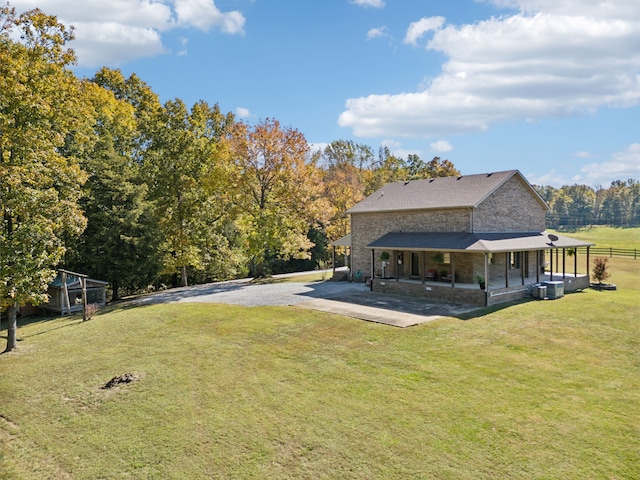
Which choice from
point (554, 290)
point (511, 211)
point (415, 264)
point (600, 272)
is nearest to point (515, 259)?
point (511, 211)

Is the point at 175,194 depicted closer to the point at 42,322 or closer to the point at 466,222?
the point at 42,322

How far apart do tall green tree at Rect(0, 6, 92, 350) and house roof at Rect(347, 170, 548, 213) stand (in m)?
17.9

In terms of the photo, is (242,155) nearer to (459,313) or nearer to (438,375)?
Answer: (459,313)

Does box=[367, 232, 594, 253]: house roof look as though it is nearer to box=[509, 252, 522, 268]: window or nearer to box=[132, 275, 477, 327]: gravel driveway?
box=[509, 252, 522, 268]: window

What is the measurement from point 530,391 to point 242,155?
2619cm

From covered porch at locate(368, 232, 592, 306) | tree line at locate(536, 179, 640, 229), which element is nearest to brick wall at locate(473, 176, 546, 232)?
covered porch at locate(368, 232, 592, 306)

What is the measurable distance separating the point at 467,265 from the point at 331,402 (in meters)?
15.9

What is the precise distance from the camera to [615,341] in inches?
566

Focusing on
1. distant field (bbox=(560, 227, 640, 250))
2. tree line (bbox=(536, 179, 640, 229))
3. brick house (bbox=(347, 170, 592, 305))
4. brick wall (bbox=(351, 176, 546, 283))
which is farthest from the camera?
tree line (bbox=(536, 179, 640, 229))

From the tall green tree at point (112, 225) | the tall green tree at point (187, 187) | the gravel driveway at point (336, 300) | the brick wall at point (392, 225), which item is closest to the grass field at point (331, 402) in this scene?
the gravel driveway at point (336, 300)

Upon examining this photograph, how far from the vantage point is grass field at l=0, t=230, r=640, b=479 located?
302 inches

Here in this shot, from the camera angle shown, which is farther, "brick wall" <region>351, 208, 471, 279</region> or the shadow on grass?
"brick wall" <region>351, 208, 471, 279</region>

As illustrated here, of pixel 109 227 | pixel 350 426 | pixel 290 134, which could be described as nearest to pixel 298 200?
pixel 290 134

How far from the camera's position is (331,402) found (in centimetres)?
999
